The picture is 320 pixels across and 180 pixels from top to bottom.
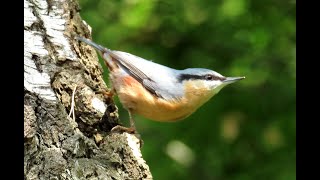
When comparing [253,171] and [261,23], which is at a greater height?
[261,23]

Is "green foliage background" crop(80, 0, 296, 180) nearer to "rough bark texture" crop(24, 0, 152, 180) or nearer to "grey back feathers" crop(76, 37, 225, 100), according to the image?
"grey back feathers" crop(76, 37, 225, 100)

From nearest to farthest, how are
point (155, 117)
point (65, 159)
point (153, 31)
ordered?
point (65, 159), point (155, 117), point (153, 31)

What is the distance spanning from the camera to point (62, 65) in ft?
10.7

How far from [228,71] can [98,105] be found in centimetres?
226

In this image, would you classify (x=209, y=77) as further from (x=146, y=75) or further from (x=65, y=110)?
(x=65, y=110)

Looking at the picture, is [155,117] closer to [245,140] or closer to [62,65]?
[62,65]

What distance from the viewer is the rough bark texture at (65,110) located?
2859mm

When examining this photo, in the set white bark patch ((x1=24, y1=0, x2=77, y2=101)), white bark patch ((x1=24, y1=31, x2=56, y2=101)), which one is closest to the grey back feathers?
white bark patch ((x1=24, y1=0, x2=77, y2=101))

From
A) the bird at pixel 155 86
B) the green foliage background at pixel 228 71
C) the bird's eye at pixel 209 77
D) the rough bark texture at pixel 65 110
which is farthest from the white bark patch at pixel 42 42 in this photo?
the green foliage background at pixel 228 71

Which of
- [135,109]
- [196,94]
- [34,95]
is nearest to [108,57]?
[135,109]

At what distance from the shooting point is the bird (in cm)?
386

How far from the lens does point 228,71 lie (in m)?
5.41

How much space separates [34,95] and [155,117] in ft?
3.64

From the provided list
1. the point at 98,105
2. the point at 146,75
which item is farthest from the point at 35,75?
the point at 146,75
